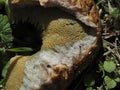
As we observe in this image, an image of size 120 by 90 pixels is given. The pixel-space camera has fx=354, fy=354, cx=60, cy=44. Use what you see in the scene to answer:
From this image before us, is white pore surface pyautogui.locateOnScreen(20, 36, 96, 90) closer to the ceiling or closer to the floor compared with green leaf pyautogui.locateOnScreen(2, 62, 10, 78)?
closer to the ceiling

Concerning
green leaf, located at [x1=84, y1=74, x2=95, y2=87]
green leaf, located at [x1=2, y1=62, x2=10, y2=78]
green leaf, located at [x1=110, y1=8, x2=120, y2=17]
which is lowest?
green leaf, located at [x1=84, y1=74, x2=95, y2=87]

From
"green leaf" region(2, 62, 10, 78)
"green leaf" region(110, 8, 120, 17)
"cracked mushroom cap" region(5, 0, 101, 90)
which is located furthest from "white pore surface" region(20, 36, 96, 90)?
"green leaf" region(110, 8, 120, 17)

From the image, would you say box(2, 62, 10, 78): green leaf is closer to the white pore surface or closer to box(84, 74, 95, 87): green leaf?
the white pore surface

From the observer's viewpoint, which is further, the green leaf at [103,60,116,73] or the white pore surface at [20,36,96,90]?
the green leaf at [103,60,116,73]

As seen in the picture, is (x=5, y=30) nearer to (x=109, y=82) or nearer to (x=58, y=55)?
(x=58, y=55)

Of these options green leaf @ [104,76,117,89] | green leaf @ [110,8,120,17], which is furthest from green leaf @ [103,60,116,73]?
green leaf @ [110,8,120,17]

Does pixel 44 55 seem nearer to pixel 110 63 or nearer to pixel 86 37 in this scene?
pixel 86 37

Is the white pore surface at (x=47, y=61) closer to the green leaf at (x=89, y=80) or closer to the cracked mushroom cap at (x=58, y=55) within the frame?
the cracked mushroom cap at (x=58, y=55)

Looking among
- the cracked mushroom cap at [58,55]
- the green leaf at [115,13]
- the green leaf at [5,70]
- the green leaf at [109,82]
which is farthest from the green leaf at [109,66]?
the green leaf at [5,70]
